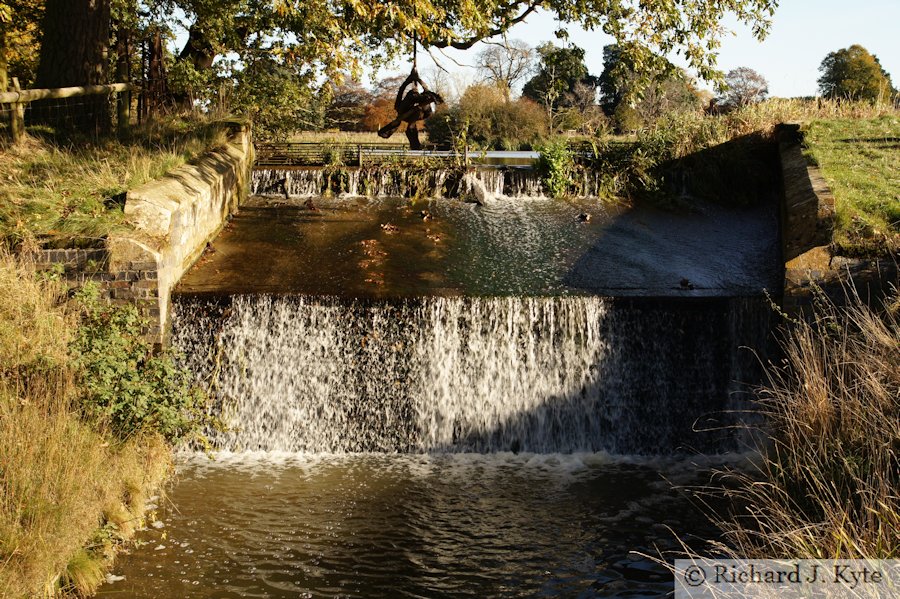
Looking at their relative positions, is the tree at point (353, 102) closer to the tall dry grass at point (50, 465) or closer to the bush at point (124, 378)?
the bush at point (124, 378)

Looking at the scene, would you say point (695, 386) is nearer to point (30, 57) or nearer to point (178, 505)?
point (178, 505)

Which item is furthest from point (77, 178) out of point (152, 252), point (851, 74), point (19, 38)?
point (851, 74)

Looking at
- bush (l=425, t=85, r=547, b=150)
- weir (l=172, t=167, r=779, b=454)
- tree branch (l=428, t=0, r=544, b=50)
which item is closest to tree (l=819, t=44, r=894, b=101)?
bush (l=425, t=85, r=547, b=150)

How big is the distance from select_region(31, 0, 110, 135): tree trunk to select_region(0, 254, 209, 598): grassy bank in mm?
5871

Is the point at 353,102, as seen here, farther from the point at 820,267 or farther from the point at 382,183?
the point at 820,267

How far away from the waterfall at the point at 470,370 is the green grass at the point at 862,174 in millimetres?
1462

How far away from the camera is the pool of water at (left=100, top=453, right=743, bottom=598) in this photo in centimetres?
653

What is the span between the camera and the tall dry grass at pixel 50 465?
570 centimetres

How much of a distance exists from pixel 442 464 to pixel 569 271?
3440mm

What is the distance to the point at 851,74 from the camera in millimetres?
33250

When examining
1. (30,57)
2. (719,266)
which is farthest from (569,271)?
(30,57)

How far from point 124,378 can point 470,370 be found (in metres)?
3.86

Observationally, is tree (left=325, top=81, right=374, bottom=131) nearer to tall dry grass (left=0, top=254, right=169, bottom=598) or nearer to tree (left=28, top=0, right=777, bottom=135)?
tree (left=28, top=0, right=777, bottom=135)

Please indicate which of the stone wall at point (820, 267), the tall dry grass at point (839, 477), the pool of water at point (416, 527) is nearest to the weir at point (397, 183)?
the stone wall at point (820, 267)
